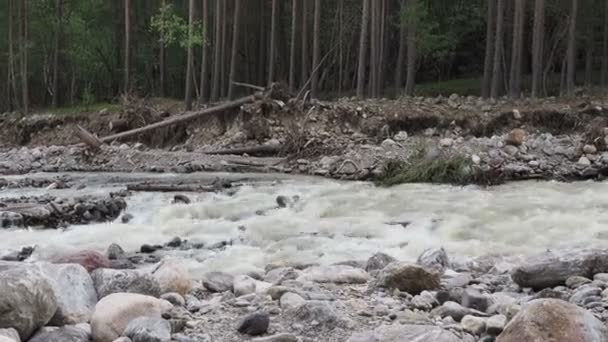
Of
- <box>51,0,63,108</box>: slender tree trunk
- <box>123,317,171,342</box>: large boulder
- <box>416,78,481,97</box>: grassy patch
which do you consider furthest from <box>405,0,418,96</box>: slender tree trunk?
<box>123,317,171,342</box>: large boulder

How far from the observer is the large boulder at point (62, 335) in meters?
4.28

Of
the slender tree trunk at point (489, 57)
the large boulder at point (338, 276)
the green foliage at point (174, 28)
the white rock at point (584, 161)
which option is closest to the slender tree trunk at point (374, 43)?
the slender tree trunk at point (489, 57)

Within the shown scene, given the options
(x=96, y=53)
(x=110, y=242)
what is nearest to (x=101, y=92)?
(x=96, y=53)

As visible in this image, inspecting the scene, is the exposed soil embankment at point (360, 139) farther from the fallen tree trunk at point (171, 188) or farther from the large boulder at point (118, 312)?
the large boulder at point (118, 312)

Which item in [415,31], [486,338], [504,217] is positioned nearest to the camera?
[486,338]

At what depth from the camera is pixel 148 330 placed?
4.21 meters

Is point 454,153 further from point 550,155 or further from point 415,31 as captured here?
point 415,31

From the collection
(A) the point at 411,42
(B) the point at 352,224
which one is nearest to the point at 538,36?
(A) the point at 411,42

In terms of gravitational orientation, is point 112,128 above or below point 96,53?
below

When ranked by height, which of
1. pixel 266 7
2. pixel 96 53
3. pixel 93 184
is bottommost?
pixel 93 184

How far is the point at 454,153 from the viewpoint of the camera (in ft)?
47.3

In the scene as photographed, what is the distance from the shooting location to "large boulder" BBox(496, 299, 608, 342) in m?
3.68

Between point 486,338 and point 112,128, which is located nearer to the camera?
point 486,338

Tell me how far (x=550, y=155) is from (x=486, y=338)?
1210 centimetres
